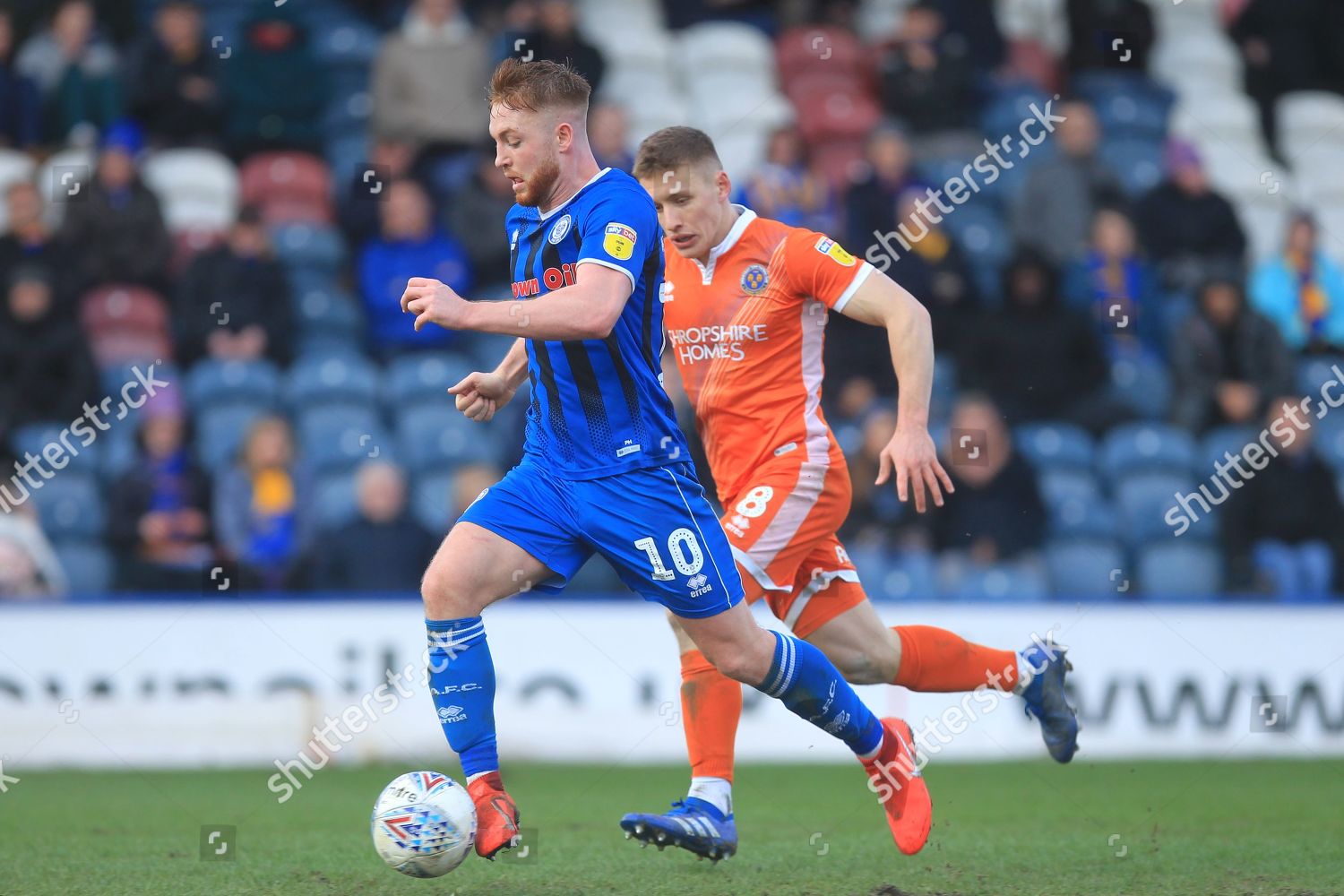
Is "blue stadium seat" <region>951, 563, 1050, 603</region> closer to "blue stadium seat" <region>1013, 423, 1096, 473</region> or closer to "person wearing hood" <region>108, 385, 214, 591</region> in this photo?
"blue stadium seat" <region>1013, 423, 1096, 473</region>

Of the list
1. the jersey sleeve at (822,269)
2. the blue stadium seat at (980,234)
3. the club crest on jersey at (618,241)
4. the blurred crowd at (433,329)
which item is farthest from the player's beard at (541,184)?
the blue stadium seat at (980,234)

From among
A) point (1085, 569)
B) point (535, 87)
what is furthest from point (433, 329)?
point (535, 87)

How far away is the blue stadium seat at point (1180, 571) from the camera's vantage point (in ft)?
38.4

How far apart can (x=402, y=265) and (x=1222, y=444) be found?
626cm

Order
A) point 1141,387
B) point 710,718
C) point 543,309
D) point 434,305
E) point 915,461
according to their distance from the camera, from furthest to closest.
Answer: point 1141,387 → point 710,718 → point 915,461 → point 543,309 → point 434,305

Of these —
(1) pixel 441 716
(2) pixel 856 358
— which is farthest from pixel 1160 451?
(1) pixel 441 716

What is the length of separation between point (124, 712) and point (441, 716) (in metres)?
5.64

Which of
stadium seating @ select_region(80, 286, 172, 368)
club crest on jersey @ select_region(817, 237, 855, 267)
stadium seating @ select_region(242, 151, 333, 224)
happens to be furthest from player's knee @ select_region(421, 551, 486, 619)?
stadium seating @ select_region(242, 151, 333, 224)

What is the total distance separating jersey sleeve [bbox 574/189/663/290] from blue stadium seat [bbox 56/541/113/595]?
6.65m

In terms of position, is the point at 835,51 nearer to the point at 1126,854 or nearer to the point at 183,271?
the point at 183,271

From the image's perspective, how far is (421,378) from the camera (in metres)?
12.0

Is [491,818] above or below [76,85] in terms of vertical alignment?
below

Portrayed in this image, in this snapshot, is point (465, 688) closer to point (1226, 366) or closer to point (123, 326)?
point (123, 326)

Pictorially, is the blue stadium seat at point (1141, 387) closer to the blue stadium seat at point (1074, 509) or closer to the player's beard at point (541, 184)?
the blue stadium seat at point (1074, 509)
